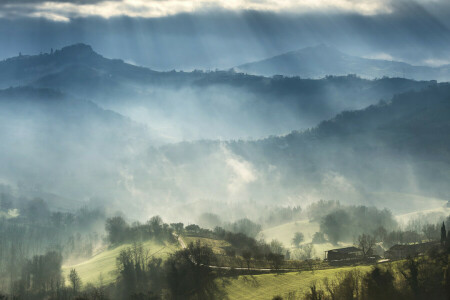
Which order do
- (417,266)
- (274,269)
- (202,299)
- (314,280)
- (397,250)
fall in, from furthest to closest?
(397,250), (274,269), (202,299), (314,280), (417,266)

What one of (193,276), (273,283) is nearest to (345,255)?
(273,283)

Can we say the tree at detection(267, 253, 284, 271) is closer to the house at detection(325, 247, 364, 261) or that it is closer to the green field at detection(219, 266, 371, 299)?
the green field at detection(219, 266, 371, 299)

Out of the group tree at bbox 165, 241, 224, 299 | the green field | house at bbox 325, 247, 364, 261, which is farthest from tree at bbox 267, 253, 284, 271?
tree at bbox 165, 241, 224, 299

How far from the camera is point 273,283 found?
496ft

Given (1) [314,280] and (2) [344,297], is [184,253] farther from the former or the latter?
(2) [344,297]

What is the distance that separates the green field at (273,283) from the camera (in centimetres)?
14088

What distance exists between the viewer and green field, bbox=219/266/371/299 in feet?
462

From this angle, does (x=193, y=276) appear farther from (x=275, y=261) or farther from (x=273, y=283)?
(x=273, y=283)

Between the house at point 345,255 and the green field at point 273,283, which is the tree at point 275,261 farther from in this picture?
the house at point 345,255

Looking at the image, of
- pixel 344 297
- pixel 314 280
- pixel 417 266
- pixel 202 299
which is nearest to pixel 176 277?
pixel 202 299

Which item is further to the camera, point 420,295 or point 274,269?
point 274,269

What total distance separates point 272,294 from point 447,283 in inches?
1844

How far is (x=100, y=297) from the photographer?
17088 centimetres

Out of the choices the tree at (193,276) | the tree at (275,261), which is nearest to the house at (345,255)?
the tree at (275,261)
